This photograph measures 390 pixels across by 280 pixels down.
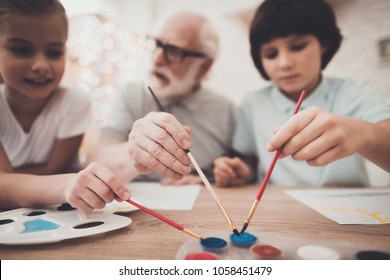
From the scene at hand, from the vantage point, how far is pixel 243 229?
29cm

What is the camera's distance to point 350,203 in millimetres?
395

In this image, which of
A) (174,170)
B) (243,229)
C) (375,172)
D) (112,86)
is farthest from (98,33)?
(375,172)

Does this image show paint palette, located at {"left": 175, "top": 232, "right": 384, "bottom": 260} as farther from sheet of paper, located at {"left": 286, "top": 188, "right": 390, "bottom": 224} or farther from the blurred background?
the blurred background

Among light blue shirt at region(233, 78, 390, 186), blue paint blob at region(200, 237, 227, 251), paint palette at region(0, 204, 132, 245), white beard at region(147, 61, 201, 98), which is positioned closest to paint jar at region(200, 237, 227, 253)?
blue paint blob at region(200, 237, 227, 251)

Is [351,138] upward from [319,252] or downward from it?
upward

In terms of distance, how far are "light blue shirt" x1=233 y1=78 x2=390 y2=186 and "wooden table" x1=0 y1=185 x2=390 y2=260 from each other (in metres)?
0.24

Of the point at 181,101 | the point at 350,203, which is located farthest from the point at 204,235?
the point at 181,101

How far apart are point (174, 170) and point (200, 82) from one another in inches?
19.0

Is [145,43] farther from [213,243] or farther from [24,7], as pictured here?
[213,243]

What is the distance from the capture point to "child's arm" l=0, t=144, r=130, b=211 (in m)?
0.30

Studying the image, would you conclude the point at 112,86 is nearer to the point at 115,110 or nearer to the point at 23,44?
the point at 115,110
